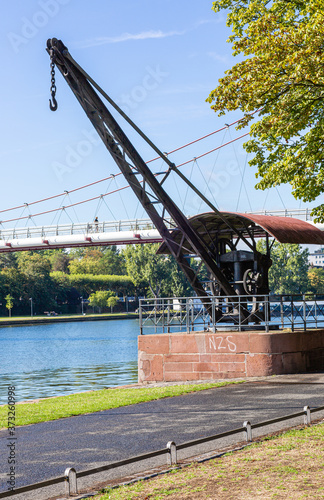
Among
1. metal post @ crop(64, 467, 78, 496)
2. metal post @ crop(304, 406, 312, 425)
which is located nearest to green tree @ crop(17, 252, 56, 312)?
metal post @ crop(304, 406, 312, 425)

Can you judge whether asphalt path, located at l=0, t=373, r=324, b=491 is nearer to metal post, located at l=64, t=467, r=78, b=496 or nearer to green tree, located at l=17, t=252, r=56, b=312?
metal post, located at l=64, t=467, r=78, b=496

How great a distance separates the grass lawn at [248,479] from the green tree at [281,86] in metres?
7.53

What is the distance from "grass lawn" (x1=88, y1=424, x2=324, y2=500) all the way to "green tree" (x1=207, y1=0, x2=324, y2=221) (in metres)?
7.53

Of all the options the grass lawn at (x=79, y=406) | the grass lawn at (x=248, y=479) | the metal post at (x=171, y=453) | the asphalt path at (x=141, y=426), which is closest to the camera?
the grass lawn at (x=248, y=479)

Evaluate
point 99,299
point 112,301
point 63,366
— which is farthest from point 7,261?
point 63,366

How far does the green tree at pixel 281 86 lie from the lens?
12523mm

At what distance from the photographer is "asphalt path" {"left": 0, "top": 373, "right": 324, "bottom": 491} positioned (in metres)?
8.01

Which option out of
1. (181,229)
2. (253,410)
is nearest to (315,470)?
(253,410)

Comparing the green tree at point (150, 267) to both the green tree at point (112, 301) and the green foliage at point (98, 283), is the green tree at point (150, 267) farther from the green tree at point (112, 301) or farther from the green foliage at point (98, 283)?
the green foliage at point (98, 283)

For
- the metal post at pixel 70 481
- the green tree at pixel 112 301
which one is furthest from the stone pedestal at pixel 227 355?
the green tree at pixel 112 301

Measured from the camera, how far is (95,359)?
40.6 metres

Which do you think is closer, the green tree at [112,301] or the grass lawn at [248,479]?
the grass lawn at [248,479]

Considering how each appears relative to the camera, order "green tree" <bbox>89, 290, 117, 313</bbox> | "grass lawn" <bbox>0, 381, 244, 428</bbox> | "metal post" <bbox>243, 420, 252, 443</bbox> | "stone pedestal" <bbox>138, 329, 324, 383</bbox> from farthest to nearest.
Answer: "green tree" <bbox>89, 290, 117, 313</bbox>
"stone pedestal" <bbox>138, 329, 324, 383</bbox>
"grass lawn" <bbox>0, 381, 244, 428</bbox>
"metal post" <bbox>243, 420, 252, 443</bbox>

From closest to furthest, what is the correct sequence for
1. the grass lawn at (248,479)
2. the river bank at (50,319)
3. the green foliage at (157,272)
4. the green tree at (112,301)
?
1. the grass lawn at (248,479)
2. the river bank at (50,319)
3. the green foliage at (157,272)
4. the green tree at (112,301)
